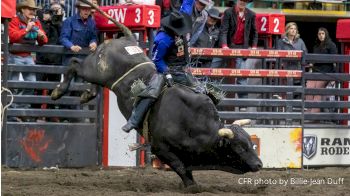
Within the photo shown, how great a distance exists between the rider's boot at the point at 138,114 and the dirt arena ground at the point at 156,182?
59 cm

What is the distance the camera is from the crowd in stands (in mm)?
10070

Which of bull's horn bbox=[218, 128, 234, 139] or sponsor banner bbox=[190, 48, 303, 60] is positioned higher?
sponsor banner bbox=[190, 48, 303, 60]

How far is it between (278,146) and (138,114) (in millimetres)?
3359

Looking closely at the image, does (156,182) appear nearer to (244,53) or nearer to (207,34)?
(244,53)

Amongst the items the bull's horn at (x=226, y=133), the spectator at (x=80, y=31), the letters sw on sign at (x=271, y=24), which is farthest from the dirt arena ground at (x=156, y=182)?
the letters sw on sign at (x=271, y=24)

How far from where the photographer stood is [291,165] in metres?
11.2

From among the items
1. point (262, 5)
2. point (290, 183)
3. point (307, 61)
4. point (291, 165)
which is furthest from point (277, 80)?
point (262, 5)

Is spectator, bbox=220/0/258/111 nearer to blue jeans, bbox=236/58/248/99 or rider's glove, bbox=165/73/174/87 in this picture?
blue jeans, bbox=236/58/248/99

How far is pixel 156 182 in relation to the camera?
881cm

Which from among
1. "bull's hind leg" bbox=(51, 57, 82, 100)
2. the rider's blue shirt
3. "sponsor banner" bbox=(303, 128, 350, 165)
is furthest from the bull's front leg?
"sponsor banner" bbox=(303, 128, 350, 165)

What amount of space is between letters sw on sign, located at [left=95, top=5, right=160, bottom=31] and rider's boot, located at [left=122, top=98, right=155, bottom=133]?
2282 mm

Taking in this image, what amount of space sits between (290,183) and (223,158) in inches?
44.9

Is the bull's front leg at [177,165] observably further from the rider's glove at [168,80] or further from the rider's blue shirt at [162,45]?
the rider's blue shirt at [162,45]

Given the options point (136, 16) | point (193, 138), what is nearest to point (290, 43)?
point (136, 16)
